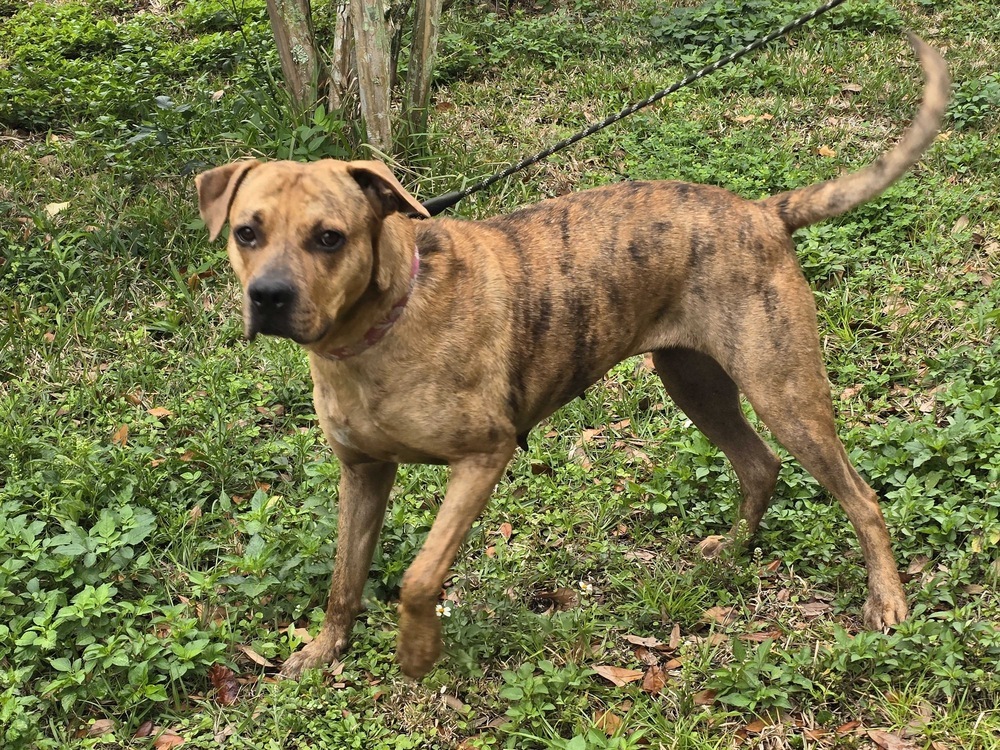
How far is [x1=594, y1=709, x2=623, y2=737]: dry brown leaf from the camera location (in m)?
3.75

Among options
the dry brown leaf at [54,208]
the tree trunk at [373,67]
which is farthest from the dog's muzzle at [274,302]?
the dry brown leaf at [54,208]

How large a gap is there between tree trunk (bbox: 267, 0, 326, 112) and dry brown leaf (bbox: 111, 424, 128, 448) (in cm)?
288

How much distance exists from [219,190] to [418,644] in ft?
6.01

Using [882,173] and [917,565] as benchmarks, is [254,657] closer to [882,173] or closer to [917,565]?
[917,565]

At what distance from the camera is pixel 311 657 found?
13.6ft

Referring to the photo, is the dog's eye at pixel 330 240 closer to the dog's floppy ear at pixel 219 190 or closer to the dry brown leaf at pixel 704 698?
the dog's floppy ear at pixel 219 190

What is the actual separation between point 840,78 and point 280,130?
4753mm

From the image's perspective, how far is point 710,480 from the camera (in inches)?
201

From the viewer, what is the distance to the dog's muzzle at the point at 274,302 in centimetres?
315

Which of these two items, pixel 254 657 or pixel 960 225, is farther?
pixel 960 225

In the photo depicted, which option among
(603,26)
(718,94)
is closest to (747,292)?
(718,94)

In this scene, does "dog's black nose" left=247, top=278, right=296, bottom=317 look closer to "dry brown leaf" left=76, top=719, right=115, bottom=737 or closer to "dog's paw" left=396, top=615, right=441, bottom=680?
"dog's paw" left=396, top=615, right=441, bottom=680

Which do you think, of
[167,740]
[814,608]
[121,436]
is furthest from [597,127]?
[167,740]

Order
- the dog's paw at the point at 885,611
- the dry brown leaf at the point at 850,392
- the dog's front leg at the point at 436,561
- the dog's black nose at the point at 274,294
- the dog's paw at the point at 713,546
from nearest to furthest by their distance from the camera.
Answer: the dog's black nose at the point at 274,294
the dog's front leg at the point at 436,561
the dog's paw at the point at 885,611
the dog's paw at the point at 713,546
the dry brown leaf at the point at 850,392
